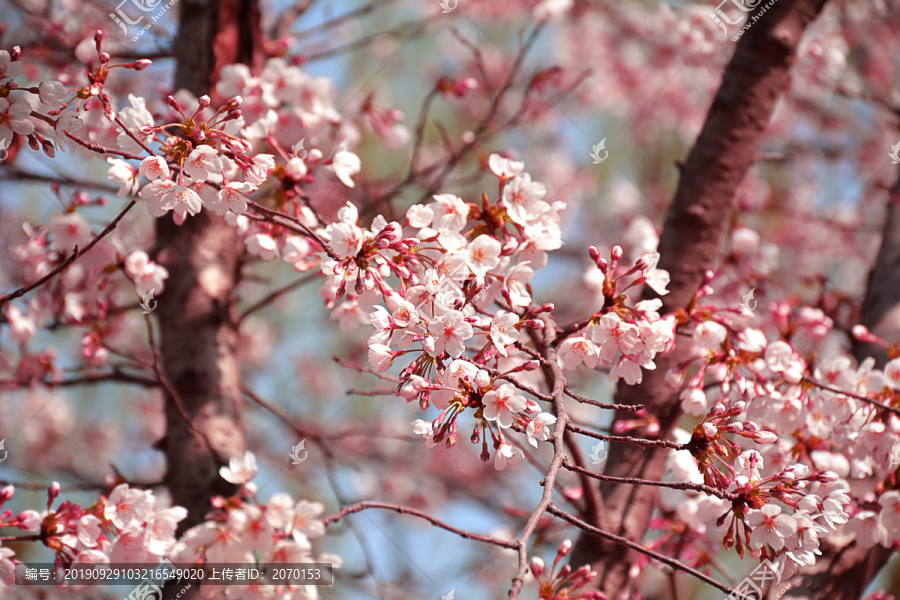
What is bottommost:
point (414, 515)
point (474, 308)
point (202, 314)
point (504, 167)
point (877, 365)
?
point (414, 515)

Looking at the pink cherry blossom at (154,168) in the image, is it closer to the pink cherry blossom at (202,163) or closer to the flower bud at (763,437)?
the pink cherry blossom at (202,163)

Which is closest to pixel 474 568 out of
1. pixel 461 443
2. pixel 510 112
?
pixel 461 443

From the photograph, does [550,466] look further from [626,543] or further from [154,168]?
[154,168]

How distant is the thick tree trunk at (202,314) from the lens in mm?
1908

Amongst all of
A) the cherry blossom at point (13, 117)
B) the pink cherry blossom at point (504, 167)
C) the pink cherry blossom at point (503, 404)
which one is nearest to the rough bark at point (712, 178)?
the pink cherry blossom at point (504, 167)

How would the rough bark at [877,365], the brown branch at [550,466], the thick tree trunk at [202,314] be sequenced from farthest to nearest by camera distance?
the thick tree trunk at [202,314], the rough bark at [877,365], the brown branch at [550,466]

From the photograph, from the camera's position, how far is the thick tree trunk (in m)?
1.91

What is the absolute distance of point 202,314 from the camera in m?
2.08

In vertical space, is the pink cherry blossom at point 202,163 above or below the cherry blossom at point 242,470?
above

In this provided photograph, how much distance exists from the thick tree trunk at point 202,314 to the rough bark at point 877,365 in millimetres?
1573

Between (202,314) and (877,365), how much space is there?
214 cm

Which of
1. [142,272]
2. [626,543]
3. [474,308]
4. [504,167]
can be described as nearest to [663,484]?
[626,543]

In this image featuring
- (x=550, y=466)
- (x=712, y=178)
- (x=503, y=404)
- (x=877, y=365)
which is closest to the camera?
(x=550, y=466)

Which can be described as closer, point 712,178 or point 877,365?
point 712,178
